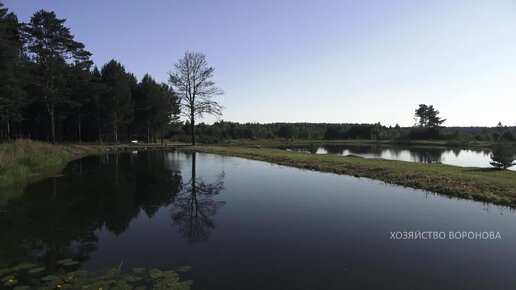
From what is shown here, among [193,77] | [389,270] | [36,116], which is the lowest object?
[389,270]

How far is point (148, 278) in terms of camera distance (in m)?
7.88

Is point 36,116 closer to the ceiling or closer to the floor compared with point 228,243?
closer to the ceiling

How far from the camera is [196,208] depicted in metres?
15.6

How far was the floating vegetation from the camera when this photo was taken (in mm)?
7355

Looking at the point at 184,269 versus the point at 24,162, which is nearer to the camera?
the point at 184,269

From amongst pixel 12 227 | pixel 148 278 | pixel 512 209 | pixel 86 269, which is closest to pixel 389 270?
pixel 148 278

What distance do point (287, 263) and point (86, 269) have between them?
456 cm

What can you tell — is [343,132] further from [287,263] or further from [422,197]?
[287,263]

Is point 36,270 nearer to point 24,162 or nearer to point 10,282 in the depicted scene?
point 10,282

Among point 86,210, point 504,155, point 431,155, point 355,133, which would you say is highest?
point 355,133

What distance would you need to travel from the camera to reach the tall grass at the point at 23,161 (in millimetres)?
20438

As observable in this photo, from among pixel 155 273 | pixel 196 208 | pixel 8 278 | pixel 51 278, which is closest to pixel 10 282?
pixel 8 278

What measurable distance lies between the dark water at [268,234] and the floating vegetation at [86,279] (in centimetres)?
42

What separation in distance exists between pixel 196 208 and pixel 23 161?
16314 mm
